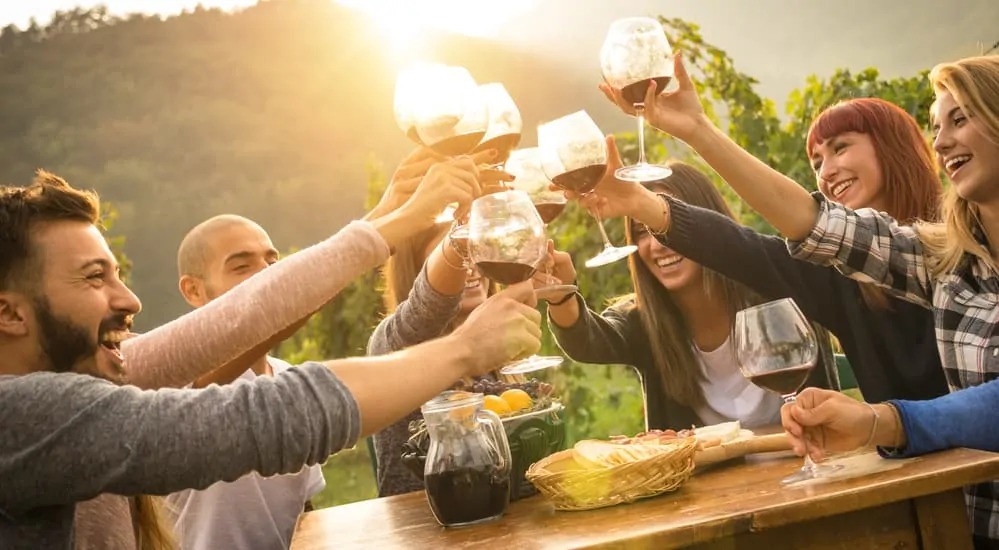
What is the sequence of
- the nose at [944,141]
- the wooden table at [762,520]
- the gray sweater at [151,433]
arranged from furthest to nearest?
the nose at [944,141], the wooden table at [762,520], the gray sweater at [151,433]

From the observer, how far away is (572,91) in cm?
616

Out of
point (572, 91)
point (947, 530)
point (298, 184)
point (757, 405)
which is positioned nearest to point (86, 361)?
point (947, 530)

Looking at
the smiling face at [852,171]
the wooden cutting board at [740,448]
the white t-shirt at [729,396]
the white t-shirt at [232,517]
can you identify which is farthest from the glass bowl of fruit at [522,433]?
the smiling face at [852,171]

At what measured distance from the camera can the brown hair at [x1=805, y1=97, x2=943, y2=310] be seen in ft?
7.62

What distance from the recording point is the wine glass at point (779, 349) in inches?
56.7

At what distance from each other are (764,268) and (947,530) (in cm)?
95

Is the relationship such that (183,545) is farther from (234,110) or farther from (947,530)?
(234,110)

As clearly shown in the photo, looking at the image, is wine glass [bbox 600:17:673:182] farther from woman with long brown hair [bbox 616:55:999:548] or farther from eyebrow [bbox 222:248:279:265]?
eyebrow [bbox 222:248:279:265]

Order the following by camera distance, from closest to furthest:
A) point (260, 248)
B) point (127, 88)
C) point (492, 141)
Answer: point (492, 141)
point (260, 248)
point (127, 88)

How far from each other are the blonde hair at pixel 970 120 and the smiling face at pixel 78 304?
57.1 inches

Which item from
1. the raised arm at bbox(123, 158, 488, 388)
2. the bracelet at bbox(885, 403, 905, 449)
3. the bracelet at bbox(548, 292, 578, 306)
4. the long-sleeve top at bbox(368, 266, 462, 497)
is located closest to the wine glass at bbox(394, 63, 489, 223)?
the raised arm at bbox(123, 158, 488, 388)

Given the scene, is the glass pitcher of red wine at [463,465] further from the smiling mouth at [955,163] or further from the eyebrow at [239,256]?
the eyebrow at [239,256]

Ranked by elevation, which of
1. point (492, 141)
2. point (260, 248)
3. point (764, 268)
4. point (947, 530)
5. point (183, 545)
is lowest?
point (183, 545)

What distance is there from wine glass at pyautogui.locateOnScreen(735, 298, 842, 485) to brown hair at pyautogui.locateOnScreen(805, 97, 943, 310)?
1.01 metres
